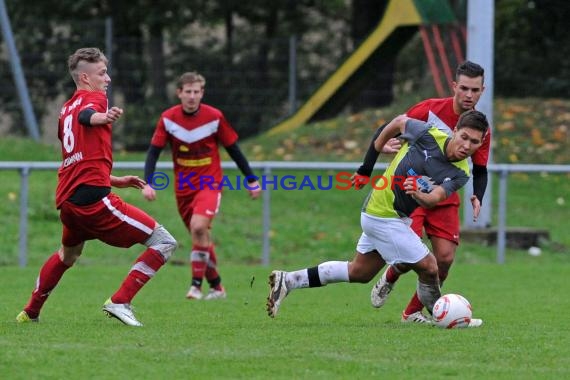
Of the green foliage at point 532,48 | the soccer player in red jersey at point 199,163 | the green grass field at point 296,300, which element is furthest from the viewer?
the green foliage at point 532,48

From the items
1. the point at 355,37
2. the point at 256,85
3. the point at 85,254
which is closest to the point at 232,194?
the point at 85,254

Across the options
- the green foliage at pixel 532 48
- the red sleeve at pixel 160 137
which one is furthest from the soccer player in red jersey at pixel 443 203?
the green foliage at pixel 532 48

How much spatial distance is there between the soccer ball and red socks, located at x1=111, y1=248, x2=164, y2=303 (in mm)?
1862

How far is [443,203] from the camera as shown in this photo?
9484 millimetres

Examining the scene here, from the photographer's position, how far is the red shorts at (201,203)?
1191cm

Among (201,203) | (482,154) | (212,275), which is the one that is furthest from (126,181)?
(212,275)

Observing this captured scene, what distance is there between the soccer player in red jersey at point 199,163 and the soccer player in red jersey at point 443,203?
285cm

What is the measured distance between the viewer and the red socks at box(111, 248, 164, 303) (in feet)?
28.4

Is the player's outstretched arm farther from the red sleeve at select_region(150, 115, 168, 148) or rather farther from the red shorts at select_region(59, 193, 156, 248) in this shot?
the red sleeve at select_region(150, 115, 168, 148)

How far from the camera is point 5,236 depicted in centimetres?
1631

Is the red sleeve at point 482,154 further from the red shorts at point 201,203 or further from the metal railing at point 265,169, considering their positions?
the metal railing at point 265,169

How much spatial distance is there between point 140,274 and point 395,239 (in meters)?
1.70

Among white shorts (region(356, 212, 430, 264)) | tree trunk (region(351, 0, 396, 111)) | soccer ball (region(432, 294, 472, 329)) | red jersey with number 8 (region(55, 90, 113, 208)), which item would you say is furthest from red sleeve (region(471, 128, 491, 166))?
tree trunk (region(351, 0, 396, 111))

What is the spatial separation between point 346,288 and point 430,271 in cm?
433
